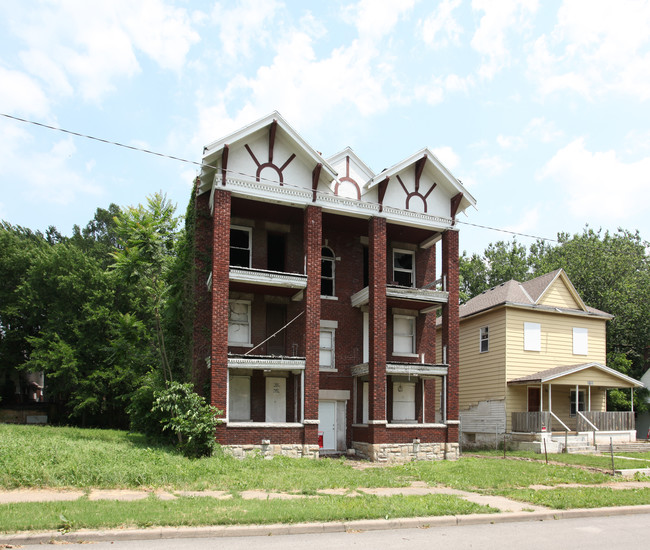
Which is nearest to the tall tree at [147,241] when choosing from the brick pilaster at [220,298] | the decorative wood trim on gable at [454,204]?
the brick pilaster at [220,298]

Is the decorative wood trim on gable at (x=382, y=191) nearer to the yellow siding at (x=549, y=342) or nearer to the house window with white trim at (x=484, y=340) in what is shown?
the yellow siding at (x=549, y=342)

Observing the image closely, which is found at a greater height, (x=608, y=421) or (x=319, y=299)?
(x=319, y=299)

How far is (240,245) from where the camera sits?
24469 millimetres

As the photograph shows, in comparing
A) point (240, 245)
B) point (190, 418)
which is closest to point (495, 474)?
point (190, 418)

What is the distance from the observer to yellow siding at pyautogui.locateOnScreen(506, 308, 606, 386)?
98.6ft

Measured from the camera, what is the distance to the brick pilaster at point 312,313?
2170cm

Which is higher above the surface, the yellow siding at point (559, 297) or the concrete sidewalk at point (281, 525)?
the yellow siding at point (559, 297)

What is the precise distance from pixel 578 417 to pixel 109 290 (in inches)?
1164

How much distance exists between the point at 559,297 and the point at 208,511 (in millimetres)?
25705

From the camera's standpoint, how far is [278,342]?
2458 cm

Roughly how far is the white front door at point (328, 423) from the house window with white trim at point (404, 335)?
150 inches

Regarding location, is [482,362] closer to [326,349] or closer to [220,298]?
[326,349]

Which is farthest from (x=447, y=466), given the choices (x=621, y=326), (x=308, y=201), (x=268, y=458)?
(x=621, y=326)

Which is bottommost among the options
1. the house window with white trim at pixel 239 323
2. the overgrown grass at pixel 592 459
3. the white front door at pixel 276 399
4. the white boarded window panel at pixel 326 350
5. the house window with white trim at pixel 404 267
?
the overgrown grass at pixel 592 459
